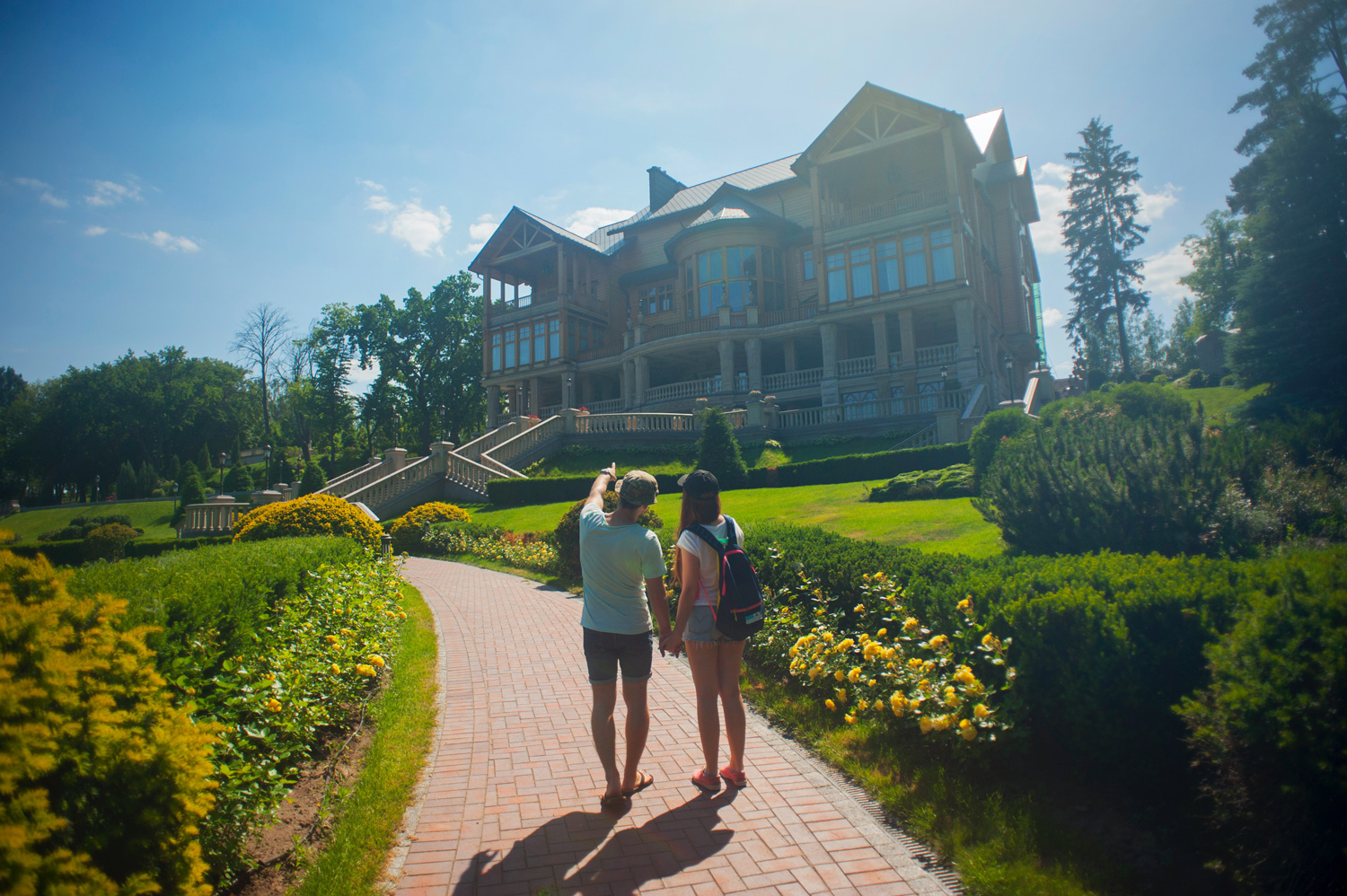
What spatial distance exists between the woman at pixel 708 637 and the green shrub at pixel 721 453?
15.8 m

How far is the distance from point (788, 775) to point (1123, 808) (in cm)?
190

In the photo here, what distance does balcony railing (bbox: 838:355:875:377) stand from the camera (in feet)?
93.1

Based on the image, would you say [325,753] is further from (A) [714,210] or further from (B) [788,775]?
(A) [714,210]

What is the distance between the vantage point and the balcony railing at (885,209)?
2777 centimetres

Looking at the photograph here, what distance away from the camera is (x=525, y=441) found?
27.2m

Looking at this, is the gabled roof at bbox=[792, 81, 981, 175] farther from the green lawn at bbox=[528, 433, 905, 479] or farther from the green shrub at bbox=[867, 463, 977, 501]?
the green shrub at bbox=[867, 463, 977, 501]

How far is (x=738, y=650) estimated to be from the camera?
436 cm

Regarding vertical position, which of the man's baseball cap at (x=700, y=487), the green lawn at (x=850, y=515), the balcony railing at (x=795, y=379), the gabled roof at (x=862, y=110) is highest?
the gabled roof at (x=862, y=110)

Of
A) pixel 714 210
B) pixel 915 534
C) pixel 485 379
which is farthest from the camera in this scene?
pixel 485 379

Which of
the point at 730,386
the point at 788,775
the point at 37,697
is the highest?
the point at 730,386

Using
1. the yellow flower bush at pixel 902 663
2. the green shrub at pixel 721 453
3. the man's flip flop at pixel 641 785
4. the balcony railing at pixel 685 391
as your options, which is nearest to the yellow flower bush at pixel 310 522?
the green shrub at pixel 721 453

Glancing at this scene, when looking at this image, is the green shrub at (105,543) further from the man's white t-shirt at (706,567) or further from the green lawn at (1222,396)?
the green lawn at (1222,396)

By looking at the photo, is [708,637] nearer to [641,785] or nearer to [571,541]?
[641,785]

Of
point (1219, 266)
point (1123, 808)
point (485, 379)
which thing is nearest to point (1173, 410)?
point (1123, 808)
